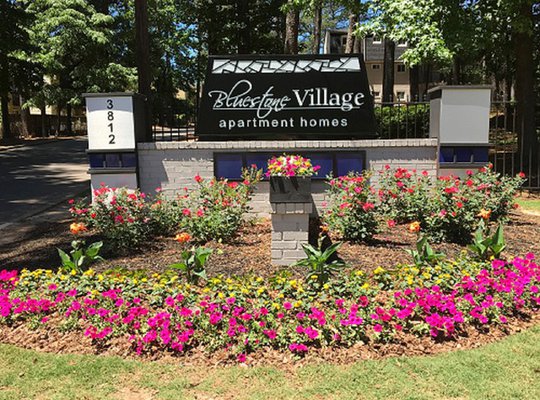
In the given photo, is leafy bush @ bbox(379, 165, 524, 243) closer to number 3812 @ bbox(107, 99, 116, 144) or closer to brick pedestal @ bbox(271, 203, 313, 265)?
brick pedestal @ bbox(271, 203, 313, 265)

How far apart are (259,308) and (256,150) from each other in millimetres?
4264

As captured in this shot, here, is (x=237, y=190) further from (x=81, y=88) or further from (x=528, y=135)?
(x=81, y=88)

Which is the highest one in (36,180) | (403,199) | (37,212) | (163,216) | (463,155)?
Result: (463,155)

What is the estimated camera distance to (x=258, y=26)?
85.0 ft

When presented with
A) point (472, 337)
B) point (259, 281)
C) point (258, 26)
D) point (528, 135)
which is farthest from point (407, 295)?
point (258, 26)

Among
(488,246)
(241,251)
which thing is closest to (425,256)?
(488,246)

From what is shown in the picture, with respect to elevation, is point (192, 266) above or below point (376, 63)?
below

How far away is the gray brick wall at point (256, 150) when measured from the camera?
26.2ft

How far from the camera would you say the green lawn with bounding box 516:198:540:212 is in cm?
950

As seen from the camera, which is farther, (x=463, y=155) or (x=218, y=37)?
(x=218, y=37)

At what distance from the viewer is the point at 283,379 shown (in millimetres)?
3457

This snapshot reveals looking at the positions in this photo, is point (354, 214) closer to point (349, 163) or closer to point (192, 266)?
point (349, 163)

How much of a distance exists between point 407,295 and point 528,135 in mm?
10218

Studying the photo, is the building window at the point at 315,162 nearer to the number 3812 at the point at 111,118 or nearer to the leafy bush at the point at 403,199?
the leafy bush at the point at 403,199
